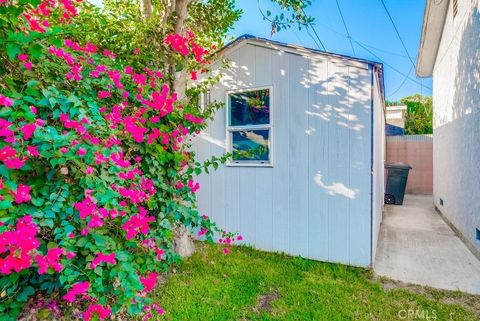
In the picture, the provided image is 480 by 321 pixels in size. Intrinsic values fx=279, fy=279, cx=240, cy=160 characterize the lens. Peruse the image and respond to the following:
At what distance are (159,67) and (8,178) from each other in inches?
109

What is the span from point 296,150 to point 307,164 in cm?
27

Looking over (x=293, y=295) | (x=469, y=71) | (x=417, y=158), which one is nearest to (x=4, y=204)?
(x=293, y=295)

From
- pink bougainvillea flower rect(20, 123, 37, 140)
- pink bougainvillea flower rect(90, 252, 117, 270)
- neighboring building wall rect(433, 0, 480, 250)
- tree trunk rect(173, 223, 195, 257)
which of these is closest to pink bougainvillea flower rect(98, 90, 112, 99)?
pink bougainvillea flower rect(20, 123, 37, 140)

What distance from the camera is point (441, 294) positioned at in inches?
125

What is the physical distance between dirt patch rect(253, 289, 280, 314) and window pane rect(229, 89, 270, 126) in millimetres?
2531

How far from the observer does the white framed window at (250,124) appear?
4547 millimetres

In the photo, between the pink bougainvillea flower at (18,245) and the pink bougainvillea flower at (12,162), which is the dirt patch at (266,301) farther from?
the pink bougainvillea flower at (12,162)

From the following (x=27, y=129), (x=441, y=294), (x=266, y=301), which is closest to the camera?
(x=27, y=129)

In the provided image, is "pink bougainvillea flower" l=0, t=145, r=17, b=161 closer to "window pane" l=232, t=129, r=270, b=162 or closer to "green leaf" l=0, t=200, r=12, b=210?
"green leaf" l=0, t=200, r=12, b=210

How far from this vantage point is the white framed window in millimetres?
4547

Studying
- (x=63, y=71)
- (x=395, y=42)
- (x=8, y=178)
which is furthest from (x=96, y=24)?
(x=395, y=42)

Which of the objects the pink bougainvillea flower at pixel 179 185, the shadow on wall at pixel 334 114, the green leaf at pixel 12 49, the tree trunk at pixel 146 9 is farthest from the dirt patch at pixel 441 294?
the tree trunk at pixel 146 9

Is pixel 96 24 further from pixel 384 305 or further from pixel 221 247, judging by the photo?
pixel 384 305

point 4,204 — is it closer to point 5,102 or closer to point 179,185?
point 5,102
